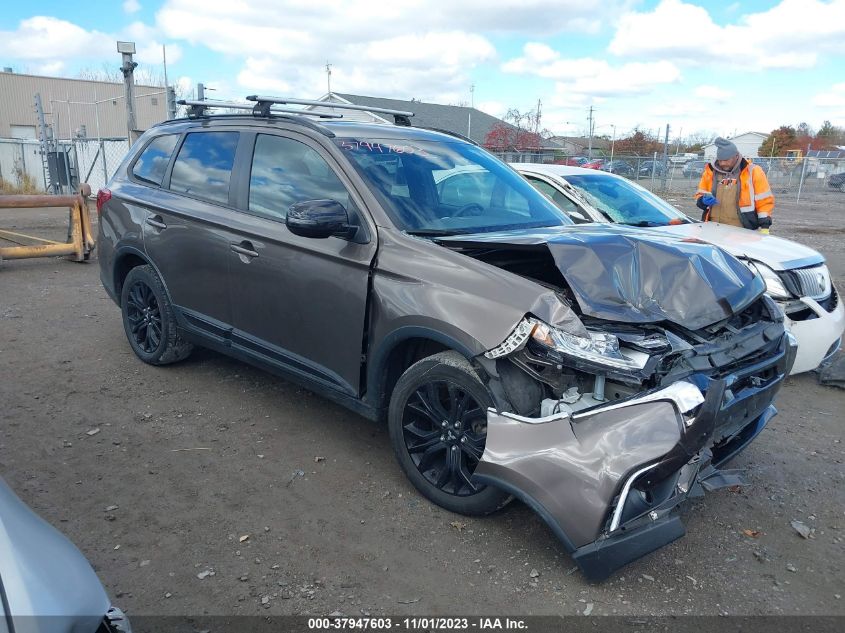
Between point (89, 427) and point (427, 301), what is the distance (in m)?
2.50

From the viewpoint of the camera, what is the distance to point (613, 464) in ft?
8.87

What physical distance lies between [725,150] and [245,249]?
5305mm

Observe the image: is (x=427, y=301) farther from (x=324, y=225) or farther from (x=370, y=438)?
(x=370, y=438)

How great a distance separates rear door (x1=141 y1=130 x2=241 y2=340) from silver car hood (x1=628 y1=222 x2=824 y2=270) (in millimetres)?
3061

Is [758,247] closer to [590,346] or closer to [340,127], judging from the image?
[590,346]

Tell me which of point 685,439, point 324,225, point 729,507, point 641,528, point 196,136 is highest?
point 196,136

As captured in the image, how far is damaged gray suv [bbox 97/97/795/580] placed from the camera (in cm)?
279

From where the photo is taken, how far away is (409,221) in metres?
3.75

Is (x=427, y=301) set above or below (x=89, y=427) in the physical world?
above

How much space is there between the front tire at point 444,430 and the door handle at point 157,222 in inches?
96.4

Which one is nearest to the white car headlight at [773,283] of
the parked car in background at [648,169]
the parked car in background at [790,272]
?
the parked car in background at [790,272]

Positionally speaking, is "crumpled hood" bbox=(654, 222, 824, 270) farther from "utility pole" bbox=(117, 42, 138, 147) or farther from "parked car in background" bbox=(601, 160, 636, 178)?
"parked car in background" bbox=(601, 160, 636, 178)

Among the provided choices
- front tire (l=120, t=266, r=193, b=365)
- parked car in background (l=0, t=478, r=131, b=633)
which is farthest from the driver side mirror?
parked car in background (l=0, t=478, r=131, b=633)

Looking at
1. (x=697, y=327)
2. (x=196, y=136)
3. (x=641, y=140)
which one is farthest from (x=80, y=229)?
(x=641, y=140)
